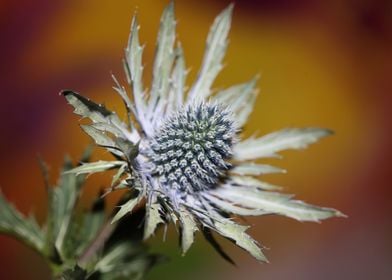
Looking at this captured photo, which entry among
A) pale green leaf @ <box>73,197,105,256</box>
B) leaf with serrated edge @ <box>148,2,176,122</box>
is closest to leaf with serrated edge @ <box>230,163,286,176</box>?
leaf with serrated edge @ <box>148,2,176,122</box>

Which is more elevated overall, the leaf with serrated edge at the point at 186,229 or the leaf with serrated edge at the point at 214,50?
the leaf with serrated edge at the point at 214,50

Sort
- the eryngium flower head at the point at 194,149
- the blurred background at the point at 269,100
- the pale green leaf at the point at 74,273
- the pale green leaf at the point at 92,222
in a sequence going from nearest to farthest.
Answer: the pale green leaf at the point at 74,273, the eryngium flower head at the point at 194,149, the pale green leaf at the point at 92,222, the blurred background at the point at 269,100

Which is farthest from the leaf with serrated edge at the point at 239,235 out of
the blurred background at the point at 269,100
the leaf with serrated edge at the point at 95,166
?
the blurred background at the point at 269,100

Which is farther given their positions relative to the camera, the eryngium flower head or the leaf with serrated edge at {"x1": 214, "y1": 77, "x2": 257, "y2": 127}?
the leaf with serrated edge at {"x1": 214, "y1": 77, "x2": 257, "y2": 127}

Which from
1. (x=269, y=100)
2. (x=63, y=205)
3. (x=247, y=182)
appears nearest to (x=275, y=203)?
(x=247, y=182)

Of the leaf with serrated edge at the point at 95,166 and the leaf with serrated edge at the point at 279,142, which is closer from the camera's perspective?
the leaf with serrated edge at the point at 95,166

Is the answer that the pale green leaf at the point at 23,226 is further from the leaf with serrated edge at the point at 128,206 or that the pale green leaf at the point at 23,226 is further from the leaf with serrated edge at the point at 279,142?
the leaf with serrated edge at the point at 279,142

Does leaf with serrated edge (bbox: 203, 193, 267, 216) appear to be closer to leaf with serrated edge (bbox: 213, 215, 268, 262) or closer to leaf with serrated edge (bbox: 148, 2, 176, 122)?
leaf with serrated edge (bbox: 213, 215, 268, 262)
